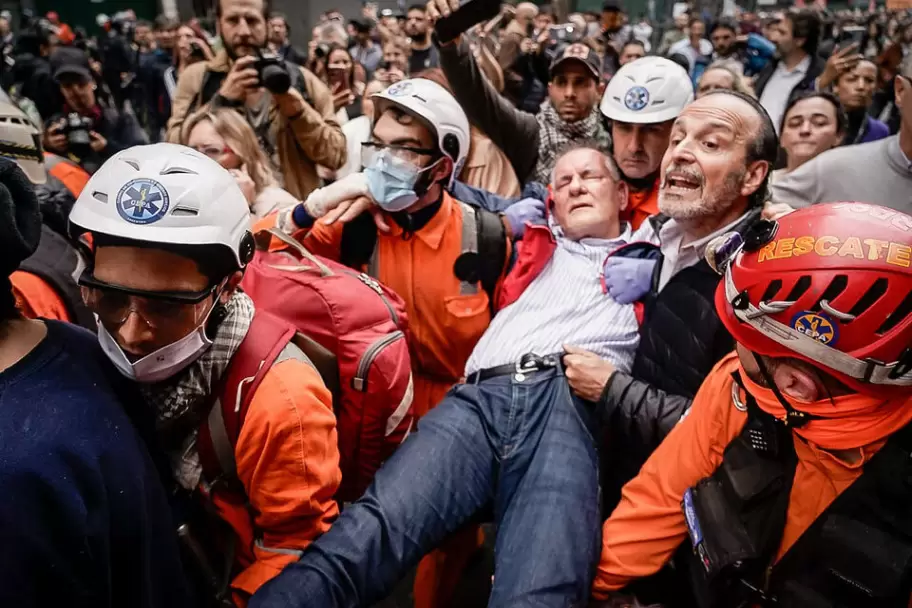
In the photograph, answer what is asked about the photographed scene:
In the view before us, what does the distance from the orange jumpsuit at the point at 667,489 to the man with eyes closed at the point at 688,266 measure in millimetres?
223

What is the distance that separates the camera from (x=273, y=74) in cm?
303

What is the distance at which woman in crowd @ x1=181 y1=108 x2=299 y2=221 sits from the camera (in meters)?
2.80

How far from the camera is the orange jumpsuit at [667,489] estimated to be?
1719 millimetres

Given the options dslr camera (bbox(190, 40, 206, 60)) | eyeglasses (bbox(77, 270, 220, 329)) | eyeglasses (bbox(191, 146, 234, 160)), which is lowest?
dslr camera (bbox(190, 40, 206, 60))

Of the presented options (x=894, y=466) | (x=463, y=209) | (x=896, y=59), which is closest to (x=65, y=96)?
(x=463, y=209)

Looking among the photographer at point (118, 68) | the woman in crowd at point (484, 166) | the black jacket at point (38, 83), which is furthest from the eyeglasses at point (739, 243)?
the photographer at point (118, 68)

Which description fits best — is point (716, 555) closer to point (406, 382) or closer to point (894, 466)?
point (894, 466)

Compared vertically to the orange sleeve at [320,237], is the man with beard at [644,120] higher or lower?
higher

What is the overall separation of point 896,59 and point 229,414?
767cm

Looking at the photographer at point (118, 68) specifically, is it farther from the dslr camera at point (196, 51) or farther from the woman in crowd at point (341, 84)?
the woman in crowd at point (341, 84)

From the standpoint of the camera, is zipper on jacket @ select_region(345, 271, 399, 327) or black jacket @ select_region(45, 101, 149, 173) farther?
black jacket @ select_region(45, 101, 149, 173)

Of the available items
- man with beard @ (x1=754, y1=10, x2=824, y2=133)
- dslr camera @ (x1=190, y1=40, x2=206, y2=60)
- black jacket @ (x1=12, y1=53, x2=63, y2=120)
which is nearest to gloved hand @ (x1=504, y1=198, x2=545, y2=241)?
man with beard @ (x1=754, y1=10, x2=824, y2=133)

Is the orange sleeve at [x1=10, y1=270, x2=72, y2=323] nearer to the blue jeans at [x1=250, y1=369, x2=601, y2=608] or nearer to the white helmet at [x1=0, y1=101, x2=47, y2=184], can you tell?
the white helmet at [x1=0, y1=101, x2=47, y2=184]

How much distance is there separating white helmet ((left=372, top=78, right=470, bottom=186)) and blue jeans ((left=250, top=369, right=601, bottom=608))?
3.18 feet
